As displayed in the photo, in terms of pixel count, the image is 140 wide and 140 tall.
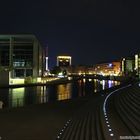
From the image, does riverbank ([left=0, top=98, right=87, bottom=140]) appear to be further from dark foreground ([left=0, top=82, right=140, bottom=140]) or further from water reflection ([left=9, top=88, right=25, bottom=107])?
water reflection ([left=9, top=88, right=25, bottom=107])

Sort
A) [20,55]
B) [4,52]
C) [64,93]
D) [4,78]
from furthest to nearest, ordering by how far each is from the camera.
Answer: [4,52], [20,55], [4,78], [64,93]

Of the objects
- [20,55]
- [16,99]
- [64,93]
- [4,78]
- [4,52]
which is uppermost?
[4,52]

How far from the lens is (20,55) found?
131 meters

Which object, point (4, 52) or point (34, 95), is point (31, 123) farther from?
point (4, 52)

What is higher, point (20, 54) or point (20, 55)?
point (20, 54)

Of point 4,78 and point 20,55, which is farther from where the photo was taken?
point 20,55

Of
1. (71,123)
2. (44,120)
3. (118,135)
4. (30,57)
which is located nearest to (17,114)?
(44,120)

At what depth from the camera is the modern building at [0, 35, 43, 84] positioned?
5089 inches

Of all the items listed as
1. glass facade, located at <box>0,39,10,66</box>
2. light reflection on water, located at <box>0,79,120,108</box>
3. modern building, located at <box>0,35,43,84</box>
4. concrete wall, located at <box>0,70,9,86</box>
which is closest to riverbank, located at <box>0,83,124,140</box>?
light reflection on water, located at <box>0,79,120,108</box>


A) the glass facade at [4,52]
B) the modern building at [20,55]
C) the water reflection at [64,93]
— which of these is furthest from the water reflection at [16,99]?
the glass facade at [4,52]

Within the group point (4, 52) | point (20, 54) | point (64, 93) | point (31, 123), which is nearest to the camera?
point (31, 123)

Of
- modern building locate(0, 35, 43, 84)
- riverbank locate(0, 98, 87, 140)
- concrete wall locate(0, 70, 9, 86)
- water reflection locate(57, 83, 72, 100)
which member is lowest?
water reflection locate(57, 83, 72, 100)

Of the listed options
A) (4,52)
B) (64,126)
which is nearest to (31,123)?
(64,126)

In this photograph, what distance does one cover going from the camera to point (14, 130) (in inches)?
891
